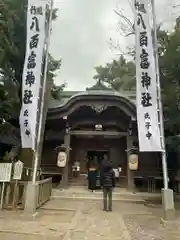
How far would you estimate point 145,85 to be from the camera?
800 cm

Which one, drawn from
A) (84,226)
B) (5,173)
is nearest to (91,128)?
(5,173)

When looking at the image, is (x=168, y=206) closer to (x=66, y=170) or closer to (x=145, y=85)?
(x=145, y=85)

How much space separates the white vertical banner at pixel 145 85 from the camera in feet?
25.2

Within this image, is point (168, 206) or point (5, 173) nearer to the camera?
point (168, 206)

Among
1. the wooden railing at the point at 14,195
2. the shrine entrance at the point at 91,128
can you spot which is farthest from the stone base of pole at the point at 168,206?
the shrine entrance at the point at 91,128

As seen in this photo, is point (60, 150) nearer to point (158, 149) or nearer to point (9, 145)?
point (9, 145)

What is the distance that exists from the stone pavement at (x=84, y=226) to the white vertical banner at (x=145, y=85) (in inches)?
82.3

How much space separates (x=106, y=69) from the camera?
34719mm

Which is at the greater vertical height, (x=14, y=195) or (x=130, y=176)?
(x=130, y=176)

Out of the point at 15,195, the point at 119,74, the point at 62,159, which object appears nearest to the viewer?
the point at 15,195

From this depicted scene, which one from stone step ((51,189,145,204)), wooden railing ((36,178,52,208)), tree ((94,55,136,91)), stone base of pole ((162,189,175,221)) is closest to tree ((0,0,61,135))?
wooden railing ((36,178,52,208))

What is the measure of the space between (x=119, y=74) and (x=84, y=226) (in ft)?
85.4

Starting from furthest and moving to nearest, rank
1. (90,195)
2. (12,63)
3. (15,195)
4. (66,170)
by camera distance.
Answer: (66,170), (12,63), (90,195), (15,195)

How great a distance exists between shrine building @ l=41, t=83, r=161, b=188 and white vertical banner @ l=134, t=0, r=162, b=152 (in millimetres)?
6072
